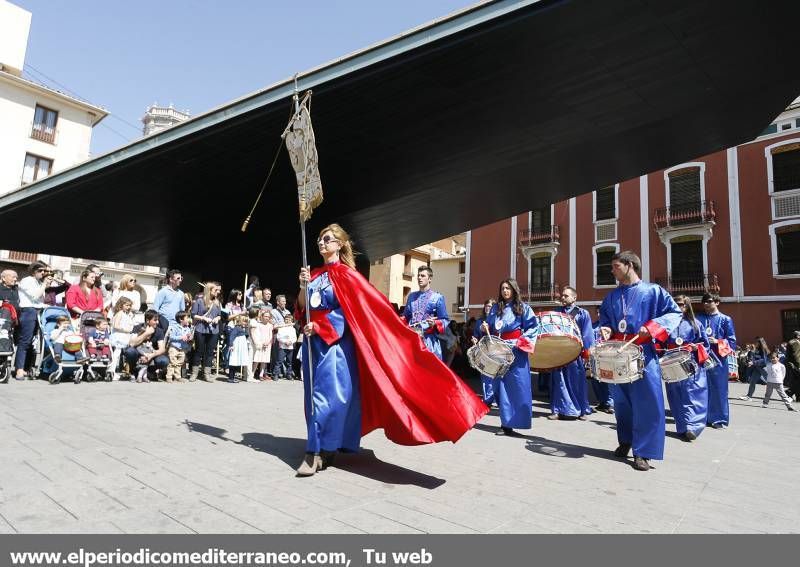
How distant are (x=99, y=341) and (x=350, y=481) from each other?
7.45 meters

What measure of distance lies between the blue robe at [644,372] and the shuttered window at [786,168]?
25.5 m

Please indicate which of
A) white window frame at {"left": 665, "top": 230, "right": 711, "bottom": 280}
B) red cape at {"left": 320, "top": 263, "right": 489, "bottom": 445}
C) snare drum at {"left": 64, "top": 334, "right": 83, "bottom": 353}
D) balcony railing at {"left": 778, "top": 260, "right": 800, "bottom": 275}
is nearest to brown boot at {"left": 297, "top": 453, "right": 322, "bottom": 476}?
red cape at {"left": 320, "top": 263, "right": 489, "bottom": 445}

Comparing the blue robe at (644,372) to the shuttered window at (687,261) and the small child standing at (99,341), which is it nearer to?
the small child standing at (99,341)

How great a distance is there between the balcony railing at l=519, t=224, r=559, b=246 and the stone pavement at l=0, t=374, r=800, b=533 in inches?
1010

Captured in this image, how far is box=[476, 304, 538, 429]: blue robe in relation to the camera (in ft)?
19.1

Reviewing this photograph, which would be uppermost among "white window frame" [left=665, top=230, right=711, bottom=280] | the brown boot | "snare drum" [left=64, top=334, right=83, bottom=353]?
"white window frame" [left=665, top=230, right=711, bottom=280]

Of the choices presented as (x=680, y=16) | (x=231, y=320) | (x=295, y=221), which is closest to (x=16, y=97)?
(x=295, y=221)

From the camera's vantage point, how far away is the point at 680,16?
263 inches

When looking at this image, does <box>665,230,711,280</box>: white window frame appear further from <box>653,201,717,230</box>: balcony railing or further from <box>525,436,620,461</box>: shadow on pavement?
<box>525,436,620,461</box>: shadow on pavement

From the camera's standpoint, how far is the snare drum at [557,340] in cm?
702

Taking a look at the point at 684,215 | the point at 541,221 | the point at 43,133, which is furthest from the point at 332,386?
the point at 43,133

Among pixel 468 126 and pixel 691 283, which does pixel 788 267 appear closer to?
pixel 691 283

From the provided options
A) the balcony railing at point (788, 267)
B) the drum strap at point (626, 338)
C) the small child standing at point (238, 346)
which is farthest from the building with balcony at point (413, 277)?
the drum strap at point (626, 338)
